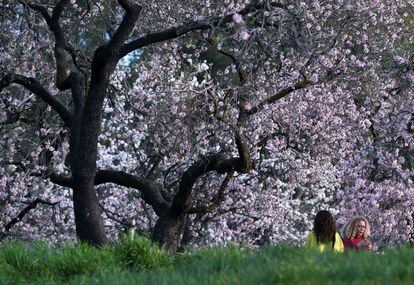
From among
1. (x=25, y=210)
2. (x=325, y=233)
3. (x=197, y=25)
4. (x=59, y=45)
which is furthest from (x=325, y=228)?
(x=25, y=210)

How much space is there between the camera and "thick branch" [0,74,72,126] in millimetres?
13930

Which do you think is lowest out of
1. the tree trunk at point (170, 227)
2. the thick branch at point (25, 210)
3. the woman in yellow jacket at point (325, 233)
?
the woman in yellow jacket at point (325, 233)

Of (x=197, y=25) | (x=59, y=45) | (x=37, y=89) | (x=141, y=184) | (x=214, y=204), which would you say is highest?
(x=59, y=45)

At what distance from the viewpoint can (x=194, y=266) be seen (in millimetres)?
8500

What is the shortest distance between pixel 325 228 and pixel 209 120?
17.2 ft

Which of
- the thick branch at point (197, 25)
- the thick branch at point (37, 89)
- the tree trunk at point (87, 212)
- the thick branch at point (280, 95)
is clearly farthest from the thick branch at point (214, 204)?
the thick branch at point (197, 25)

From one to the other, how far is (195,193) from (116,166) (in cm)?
204

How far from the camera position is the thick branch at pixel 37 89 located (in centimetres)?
1393

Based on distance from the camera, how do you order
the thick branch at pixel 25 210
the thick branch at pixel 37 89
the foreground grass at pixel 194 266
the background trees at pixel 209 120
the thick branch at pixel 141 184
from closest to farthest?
the foreground grass at pixel 194 266 → the background trees at pixel 209 120 → the thick branch at pixel 37 89 → the thick branch at pixel 141 184 → the thick branch at pixel 25 210

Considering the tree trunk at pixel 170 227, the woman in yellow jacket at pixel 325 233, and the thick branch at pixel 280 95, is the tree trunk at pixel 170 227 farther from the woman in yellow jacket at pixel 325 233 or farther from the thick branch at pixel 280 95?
the woman in yellow jacket at pixel 325 233

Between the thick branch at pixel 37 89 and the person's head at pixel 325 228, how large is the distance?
5.37 metres

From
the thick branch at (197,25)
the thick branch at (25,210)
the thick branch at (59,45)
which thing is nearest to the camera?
the thick branch at (197,25)

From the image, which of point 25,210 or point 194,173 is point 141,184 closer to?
point 194,173

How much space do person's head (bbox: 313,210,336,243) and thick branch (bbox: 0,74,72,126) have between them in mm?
5366
